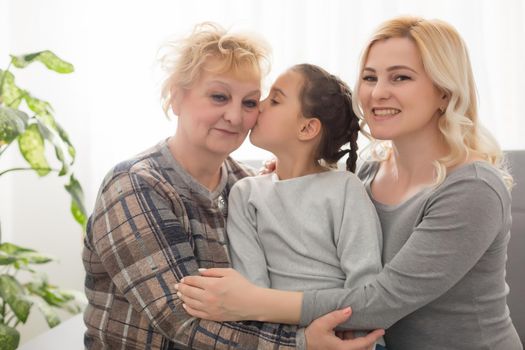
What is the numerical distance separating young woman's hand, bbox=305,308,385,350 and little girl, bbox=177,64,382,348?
0.35ft

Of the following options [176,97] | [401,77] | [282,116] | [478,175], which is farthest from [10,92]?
[478,175]

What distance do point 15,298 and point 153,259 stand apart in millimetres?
1057

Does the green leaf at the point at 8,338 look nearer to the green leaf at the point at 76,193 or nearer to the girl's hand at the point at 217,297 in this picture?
the green leaf at the point at 76,193

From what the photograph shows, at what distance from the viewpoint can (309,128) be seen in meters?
1.83

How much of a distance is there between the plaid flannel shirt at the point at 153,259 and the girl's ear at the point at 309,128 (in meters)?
0.32

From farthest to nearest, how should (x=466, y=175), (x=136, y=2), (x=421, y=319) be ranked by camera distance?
(x=136, y=2) < (x=421, y=319) < (x=466, y=175)

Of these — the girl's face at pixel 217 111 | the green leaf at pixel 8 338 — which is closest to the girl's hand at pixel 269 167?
the girl's face at pixel 217 111

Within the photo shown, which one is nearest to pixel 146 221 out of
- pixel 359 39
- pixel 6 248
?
pixel 6 248

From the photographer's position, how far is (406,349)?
1.76 m

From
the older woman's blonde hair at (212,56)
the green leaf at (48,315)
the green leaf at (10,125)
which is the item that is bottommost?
the green leaf at (48,315)

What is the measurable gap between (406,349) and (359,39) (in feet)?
5.49

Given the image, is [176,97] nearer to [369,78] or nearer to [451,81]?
[369,78]

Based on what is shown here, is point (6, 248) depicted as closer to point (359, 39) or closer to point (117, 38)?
point (117, 38)

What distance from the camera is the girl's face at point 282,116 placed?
1813 mm
